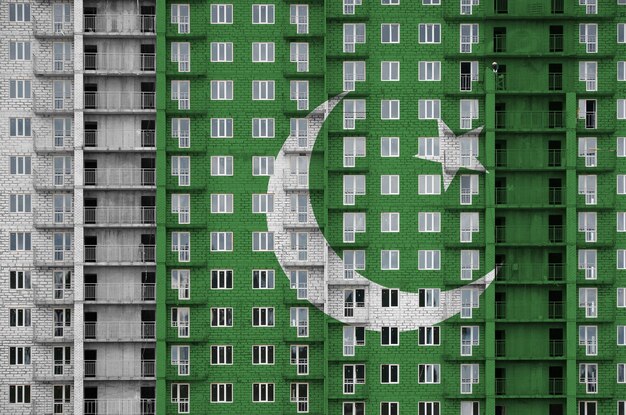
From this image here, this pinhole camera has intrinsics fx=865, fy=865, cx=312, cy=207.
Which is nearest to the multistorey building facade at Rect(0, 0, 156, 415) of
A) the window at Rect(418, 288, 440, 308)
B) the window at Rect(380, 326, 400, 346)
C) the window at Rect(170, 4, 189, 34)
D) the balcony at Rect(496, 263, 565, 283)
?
the window at Rect(170, 4, 189, 34)

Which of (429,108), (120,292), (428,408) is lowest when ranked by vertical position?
(428,408)

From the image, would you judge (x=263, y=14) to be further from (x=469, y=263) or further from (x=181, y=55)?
(x=469, y=263)

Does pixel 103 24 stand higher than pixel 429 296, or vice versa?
pixel 103 24

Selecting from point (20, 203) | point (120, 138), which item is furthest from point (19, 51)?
point (20, 203)

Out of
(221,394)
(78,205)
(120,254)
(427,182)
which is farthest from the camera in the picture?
(427,182)

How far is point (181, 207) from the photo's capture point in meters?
75.9

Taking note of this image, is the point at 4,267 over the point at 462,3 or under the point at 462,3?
under

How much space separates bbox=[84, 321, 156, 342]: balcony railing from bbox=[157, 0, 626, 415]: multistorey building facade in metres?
2.19

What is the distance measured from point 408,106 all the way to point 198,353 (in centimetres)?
2833

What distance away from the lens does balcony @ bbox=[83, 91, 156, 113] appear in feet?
249

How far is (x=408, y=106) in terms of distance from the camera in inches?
2992

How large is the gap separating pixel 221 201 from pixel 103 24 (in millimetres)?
18755

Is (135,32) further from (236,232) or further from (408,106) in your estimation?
(408,106)

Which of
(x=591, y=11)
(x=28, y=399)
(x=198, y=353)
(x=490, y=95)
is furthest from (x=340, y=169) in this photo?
(x=28, y=399)
